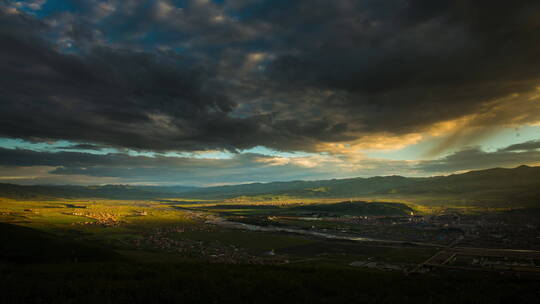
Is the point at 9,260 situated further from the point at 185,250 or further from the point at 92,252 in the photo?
the point at 185,250

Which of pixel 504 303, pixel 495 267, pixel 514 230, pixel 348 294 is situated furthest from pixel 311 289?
pixel 514 230

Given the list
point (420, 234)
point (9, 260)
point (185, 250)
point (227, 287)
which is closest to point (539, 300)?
point (227, 287)

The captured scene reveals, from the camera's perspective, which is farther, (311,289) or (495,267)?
(495,267)

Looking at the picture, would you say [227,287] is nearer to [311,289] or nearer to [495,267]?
[311,289]

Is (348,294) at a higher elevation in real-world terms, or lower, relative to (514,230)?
higher

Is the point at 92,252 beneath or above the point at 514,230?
above

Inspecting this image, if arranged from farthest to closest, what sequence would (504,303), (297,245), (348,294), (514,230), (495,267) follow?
(514,230) < (297,245) < (495,267) < (348,294) < (504,303)

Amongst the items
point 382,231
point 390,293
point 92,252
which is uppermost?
point 390,293

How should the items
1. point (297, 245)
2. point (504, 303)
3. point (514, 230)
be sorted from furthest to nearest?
point (514, 230) → point (297, 245) → point (504, 303)

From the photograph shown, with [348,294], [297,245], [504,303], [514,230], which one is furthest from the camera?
[514,230]

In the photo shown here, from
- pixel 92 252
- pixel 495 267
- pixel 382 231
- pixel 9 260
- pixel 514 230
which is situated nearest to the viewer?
pixel 9 260
